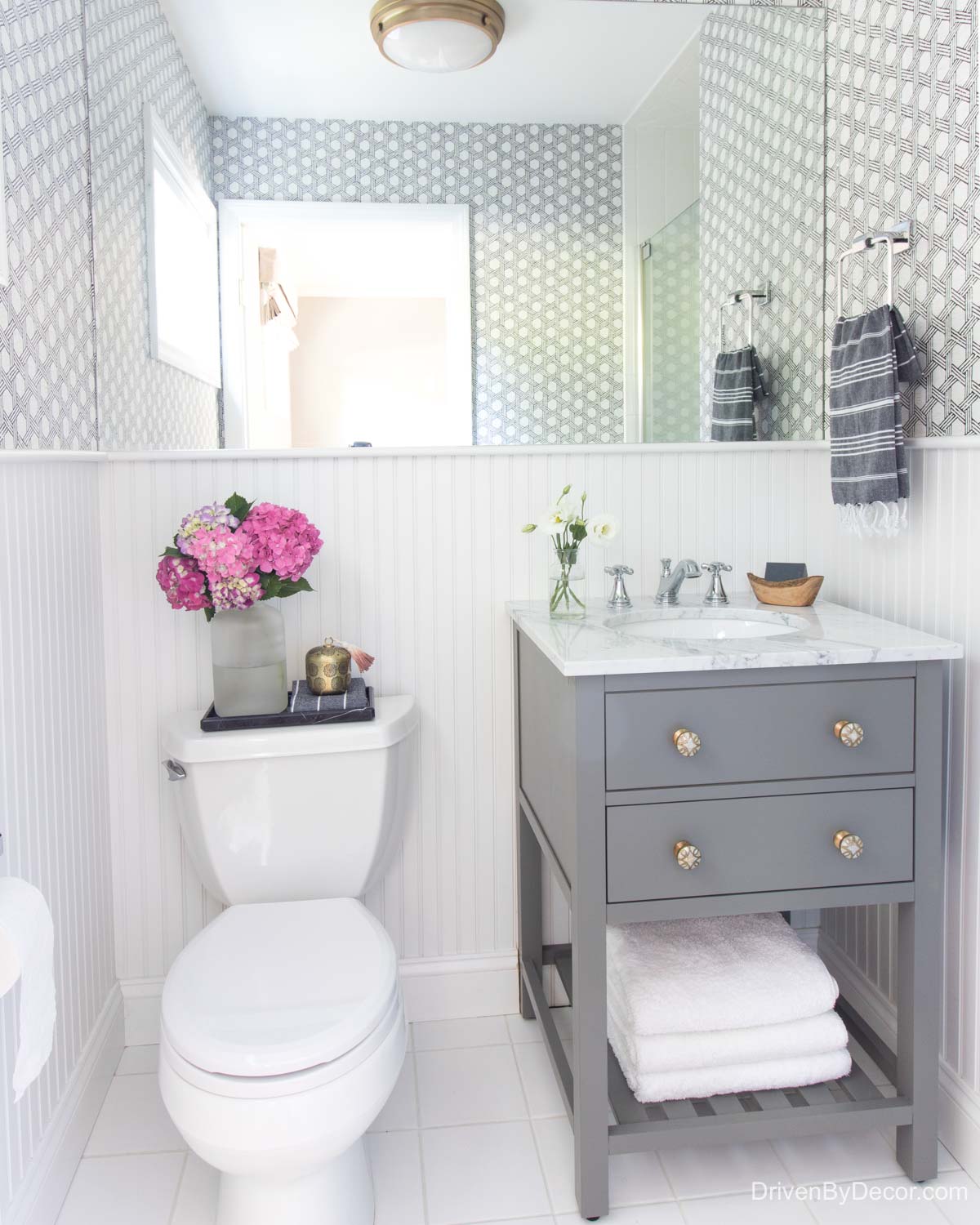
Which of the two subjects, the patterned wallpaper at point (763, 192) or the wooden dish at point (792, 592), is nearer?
the wooden dish at point (792, 592)

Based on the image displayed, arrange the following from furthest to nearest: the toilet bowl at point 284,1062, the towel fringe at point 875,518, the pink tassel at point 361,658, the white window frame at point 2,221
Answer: the pink tassel at point 361,658 → the towel fringe at point 875,518 → the white window frame at point 2,221 → the toilet bowl at point 284,1062

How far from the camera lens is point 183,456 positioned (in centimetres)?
194

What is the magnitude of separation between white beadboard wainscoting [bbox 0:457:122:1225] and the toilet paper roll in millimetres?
233

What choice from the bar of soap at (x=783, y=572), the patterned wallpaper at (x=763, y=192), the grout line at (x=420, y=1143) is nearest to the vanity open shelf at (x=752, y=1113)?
the grout line at (x=420, y=1143)

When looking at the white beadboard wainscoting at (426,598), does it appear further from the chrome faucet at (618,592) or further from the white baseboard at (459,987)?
the chrome faucet at (618,592)

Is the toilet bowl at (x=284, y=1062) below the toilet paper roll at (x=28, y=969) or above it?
below

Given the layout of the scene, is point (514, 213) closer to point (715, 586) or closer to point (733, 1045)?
point (715, 586)

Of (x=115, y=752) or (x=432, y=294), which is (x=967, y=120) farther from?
(x=115, y=752)

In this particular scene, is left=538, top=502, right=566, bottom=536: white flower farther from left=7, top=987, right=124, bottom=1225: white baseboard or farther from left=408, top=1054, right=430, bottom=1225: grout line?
left=7, top=987, right=124, bottom=1225: white baseboard

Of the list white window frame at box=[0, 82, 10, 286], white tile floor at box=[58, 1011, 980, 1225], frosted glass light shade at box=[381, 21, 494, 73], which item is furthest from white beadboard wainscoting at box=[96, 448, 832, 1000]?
frosted glass light shade at box=[381, 21, 494, 73]

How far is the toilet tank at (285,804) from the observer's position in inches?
69.2

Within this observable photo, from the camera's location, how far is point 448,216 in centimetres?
198

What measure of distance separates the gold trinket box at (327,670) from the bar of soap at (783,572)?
87 cm

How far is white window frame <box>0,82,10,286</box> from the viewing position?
139cm
